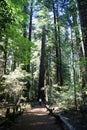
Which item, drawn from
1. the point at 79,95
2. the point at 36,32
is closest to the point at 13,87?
the point at 79,95

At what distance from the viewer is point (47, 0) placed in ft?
40.9

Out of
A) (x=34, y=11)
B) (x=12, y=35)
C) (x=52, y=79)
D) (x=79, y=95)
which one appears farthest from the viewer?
(x=52, y=79)

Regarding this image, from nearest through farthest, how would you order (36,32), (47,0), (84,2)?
(84,2) < (47,0) < (36,32)

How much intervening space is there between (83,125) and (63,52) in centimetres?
3872

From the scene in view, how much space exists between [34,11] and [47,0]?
2389cm

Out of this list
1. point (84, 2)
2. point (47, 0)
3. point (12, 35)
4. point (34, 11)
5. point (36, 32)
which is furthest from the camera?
point (36, 32)

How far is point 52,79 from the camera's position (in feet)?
167

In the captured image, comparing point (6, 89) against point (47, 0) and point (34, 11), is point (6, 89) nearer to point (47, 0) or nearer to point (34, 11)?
point (47, 0)

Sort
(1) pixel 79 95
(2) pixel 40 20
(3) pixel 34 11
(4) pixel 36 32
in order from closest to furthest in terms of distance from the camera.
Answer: (1) pixel 79 95, (2) pixel 40 20, (3) pixel 34 11, (4) pixel 36 32

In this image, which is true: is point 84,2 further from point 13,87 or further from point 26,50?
point 13,87

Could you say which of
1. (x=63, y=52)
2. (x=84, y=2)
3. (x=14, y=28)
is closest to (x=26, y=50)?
(x=14, y=28)

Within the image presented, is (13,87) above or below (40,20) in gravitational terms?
below

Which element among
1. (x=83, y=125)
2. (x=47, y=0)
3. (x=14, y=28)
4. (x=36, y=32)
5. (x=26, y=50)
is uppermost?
(x=36, y=32)

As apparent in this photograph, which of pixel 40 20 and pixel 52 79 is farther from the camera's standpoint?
pixel 52 79
